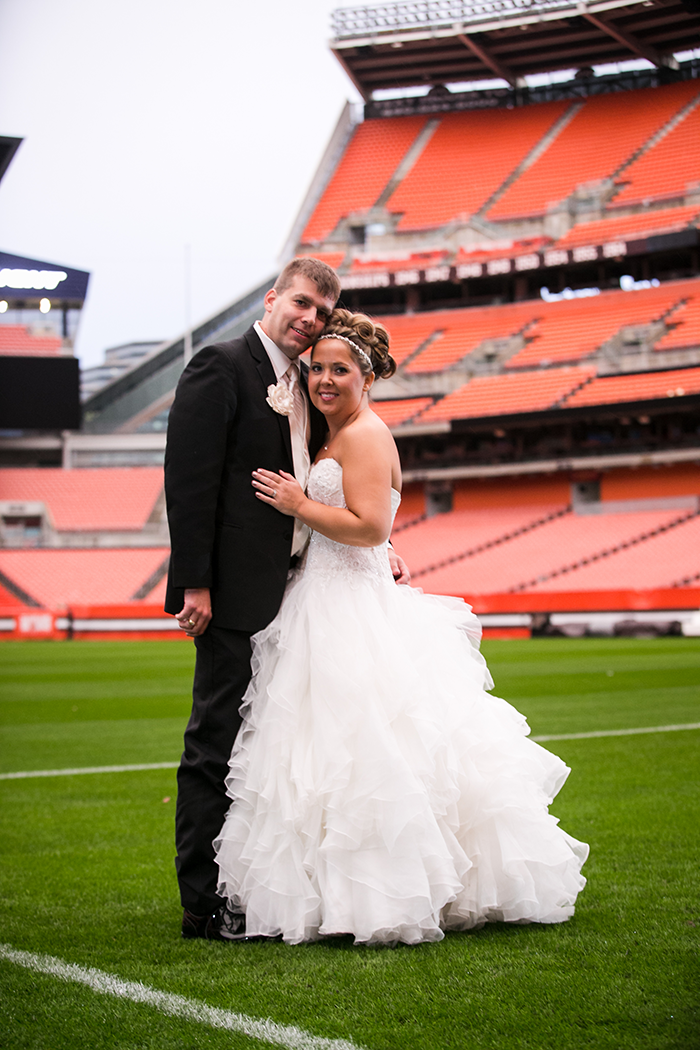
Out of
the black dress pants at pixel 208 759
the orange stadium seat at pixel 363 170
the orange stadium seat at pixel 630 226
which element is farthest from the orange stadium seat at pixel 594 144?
the black dress pants at pixel 208 759

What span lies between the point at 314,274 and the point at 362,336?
28cm

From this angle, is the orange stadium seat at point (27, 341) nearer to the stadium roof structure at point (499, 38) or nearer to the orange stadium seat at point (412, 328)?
the orange stadium seat at point (412, 328)

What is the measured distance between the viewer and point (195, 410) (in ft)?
11.6

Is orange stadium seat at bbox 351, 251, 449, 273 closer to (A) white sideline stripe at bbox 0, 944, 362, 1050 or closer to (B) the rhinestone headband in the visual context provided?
(B) the rhinestone headband

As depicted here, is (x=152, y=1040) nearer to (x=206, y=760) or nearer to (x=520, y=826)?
(x=206, y=760)

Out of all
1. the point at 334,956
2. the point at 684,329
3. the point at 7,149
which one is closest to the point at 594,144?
the point at 684,329

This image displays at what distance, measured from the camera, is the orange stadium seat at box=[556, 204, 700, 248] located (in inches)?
1373

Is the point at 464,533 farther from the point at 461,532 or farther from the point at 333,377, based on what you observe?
the point at 333,377

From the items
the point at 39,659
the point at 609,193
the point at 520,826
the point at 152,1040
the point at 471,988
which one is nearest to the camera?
the point at 152,1040

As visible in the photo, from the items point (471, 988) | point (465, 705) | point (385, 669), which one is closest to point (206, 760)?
point (385, 669)

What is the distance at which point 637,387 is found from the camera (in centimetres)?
3259

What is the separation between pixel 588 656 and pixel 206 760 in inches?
551

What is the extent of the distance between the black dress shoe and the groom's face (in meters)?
1.99

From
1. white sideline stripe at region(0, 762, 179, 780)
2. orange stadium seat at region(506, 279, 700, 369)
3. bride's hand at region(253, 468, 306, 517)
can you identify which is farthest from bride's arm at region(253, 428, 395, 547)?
orange stadium seat at region(506, 279, 700, 369)
